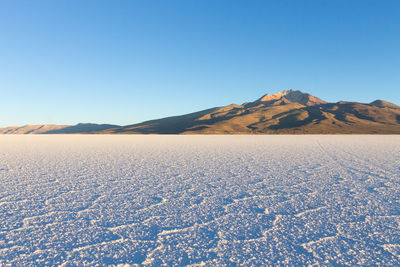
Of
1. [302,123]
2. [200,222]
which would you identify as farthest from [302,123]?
[200,222]

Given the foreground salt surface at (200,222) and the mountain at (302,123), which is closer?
the foreground salt surface at (200,222)

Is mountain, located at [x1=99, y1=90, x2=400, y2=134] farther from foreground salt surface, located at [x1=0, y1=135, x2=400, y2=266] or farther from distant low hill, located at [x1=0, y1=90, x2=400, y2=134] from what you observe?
foreground salt surface, located at [x1=0, y1=135, x2=400, y2=266]

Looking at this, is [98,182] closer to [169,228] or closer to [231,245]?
[169,228]

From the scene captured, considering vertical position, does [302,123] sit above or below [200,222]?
above

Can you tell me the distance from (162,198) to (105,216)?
5.03 feet

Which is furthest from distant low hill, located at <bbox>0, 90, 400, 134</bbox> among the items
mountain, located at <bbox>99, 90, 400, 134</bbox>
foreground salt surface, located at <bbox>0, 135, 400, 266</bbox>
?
foreground salt surface, located at <bbox>0, 135, 400, 266</bbox>

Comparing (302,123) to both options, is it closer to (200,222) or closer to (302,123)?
(302,123)

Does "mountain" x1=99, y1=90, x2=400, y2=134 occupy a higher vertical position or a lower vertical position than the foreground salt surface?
higher

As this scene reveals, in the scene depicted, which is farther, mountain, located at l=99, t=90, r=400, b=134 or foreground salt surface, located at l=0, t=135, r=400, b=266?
mountain, located at l=99, t=90, r=400, b=134

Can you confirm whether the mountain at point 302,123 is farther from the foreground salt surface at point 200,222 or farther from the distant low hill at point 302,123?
the foreground salt surface at point 200,222

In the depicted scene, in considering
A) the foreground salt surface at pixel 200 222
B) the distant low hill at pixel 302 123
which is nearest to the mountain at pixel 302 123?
the distant low hill at pixel 302 123

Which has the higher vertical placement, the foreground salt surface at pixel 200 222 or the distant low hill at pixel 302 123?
the distant low hill at pixel 302 123

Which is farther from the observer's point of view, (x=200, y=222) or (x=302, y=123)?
(x=302, y=123)

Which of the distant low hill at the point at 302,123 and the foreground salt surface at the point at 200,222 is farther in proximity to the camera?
the distant low hill at the point at 302,123
